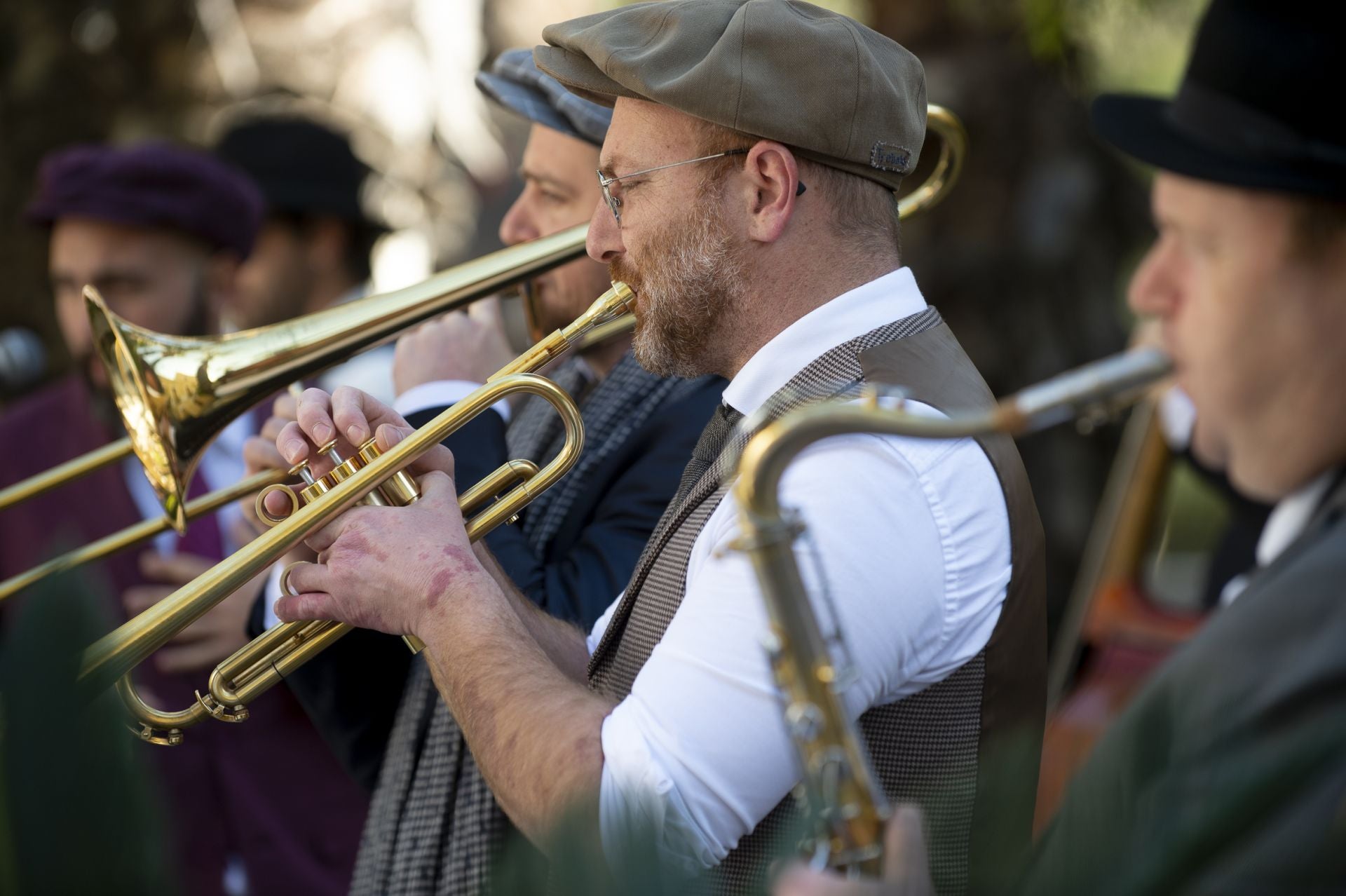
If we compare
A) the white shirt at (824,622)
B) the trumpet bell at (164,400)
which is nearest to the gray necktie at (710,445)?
the white shirt at (824,622)

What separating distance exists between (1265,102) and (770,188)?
670 mm

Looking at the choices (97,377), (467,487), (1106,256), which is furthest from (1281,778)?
(1106,256)

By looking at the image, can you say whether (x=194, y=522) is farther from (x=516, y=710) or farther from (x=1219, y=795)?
(x=1219, y=795)

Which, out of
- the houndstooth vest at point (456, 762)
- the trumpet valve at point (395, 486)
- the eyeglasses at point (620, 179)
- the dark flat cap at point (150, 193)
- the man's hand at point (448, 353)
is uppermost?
the dark flat cap at point (150, 193)

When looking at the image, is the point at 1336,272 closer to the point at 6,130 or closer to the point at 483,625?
the point at 483,625

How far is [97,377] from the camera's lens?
3529 mm

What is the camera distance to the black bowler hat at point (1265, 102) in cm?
127

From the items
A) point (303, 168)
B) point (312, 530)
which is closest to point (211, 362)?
point (312, 530)

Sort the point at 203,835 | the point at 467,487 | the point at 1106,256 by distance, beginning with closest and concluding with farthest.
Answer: the point at 467,487, the point at 203,835, the point at 1106,256

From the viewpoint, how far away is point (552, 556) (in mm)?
2352

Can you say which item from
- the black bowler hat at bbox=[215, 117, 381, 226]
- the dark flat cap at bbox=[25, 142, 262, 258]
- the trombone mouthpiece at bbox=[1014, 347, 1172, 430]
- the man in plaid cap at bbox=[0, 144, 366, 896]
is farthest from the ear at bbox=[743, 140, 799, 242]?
the black bowler hat at bbox=[215, 117, 381, 226]

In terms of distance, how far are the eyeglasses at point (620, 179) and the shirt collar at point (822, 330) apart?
0.54 ft

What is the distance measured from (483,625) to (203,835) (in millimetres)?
1643

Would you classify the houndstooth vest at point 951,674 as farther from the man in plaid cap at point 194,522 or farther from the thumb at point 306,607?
the man in plaid cap at point 194,522
